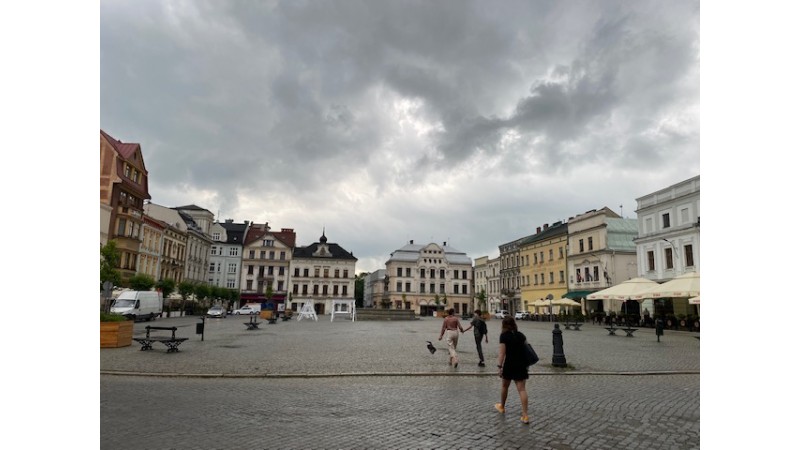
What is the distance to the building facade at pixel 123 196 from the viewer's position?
132ft

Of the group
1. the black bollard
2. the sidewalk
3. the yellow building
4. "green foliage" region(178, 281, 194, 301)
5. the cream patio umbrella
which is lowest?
the sidewalk

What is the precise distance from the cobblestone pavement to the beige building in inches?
2882

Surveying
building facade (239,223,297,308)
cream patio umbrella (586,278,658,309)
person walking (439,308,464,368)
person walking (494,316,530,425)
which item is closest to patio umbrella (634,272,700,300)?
cream patio umbrella (586,278,658,309)

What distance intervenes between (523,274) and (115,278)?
5805 cm

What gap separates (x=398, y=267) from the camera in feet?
295

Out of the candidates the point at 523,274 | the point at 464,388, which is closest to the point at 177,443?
the point at 464,388

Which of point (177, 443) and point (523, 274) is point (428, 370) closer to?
point (177, 443)

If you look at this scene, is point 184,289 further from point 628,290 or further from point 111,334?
point 628,290

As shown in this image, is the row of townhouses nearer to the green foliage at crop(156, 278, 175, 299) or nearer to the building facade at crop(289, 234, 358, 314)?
the building facade at crop(289, 234, 358, 314)

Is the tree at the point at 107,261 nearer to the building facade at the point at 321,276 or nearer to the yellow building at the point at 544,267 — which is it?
the yellow building at the point at 544,267

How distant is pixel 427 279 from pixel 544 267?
29202mm

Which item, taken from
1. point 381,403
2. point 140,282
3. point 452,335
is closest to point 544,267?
point 140,282

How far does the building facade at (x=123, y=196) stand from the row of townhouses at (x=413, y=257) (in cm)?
10

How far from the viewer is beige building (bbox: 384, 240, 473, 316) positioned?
8856cm
